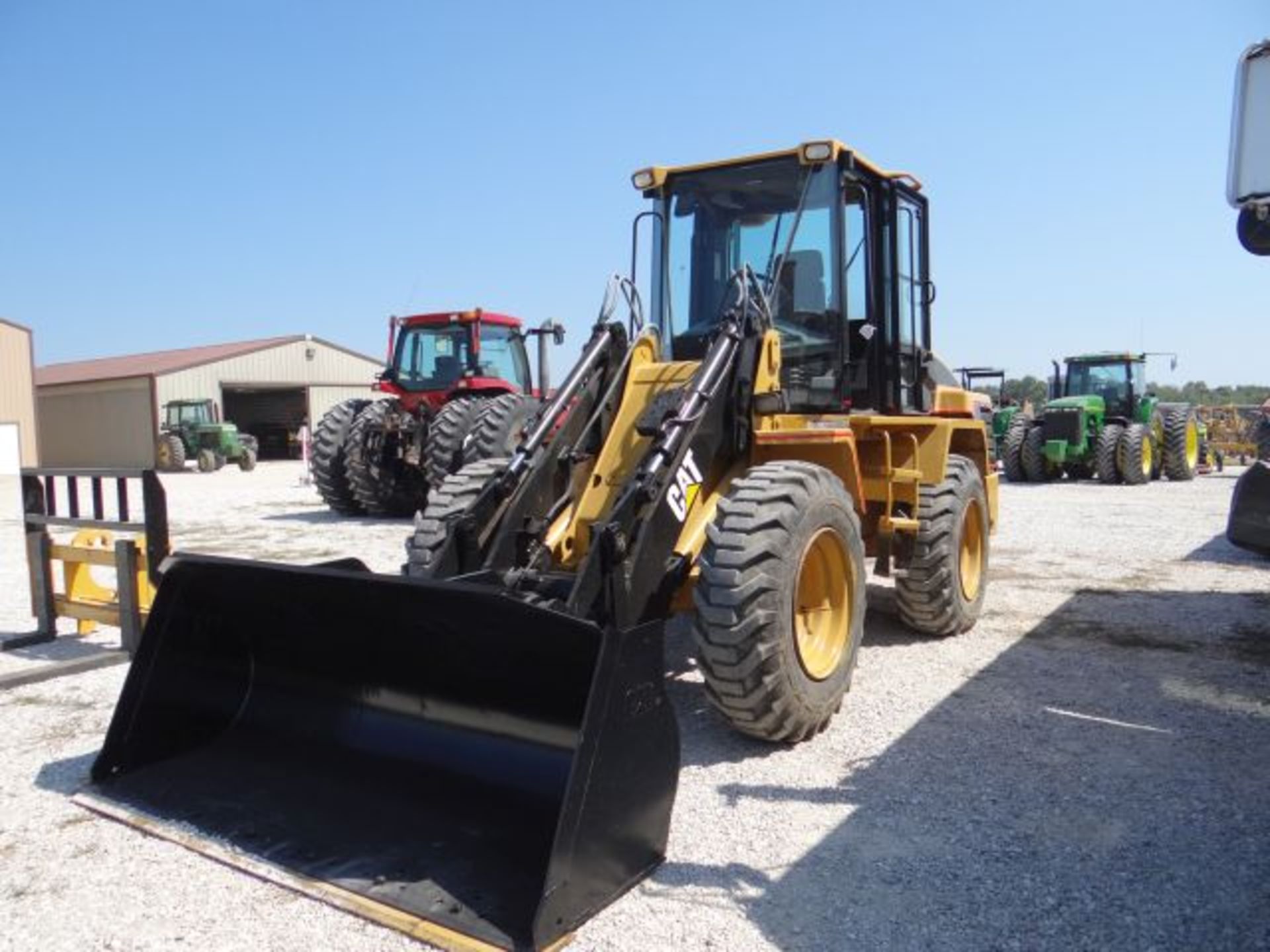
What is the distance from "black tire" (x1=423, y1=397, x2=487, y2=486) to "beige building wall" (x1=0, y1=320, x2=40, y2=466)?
24.1 m

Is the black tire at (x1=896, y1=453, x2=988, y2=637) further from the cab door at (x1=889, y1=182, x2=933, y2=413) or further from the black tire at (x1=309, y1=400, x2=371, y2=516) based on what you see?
the black tire at (x1=309, y1=400, x2=371, y2=516)

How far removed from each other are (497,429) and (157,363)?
1324 inches

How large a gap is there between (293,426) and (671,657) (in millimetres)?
36860

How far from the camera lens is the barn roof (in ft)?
119

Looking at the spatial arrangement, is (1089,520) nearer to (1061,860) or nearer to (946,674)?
(946,674)

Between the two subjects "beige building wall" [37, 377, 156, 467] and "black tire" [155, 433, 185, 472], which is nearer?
"black tire" [155, 433, 185, 472]

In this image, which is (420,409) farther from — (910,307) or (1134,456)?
(1134,456)

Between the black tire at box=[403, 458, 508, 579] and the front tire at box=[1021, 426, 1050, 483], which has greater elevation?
the black tire at box=[403, 458, 508, 579]

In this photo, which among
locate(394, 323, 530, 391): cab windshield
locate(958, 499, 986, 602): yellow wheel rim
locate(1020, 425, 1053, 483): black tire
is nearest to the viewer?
locate(958, 499, 986, 602): yellow wheel rim

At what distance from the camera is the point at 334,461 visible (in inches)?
517

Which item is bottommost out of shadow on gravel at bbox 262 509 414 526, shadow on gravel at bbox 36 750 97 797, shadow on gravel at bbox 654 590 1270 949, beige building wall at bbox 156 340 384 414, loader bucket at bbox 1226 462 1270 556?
shadow on gravel at bbox 654 590 1270 949

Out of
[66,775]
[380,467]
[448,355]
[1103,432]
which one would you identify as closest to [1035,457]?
[1103,432]

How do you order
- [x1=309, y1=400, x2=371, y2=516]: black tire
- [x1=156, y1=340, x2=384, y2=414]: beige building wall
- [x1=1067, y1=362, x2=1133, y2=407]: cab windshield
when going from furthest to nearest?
[x1=156, y1=340, x2=384, y2=414]: beige building wall < [x1=1067, y1=362, x2=1133, y2=407]: cab windshield < [x1=309, y1=400, x2=371, y2=516]: black tire

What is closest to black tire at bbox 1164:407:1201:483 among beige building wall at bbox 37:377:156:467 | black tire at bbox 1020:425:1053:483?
black tire at bbox 1020:425:1053:483
